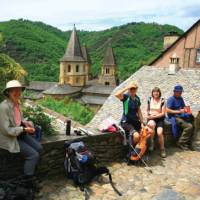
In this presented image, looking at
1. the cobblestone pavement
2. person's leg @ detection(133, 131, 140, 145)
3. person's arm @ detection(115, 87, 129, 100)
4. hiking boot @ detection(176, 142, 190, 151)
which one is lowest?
the cobblestone pavement

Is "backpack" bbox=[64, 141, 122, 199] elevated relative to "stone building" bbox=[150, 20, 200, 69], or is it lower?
lower

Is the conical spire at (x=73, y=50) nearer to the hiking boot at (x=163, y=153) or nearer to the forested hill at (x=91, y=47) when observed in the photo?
the forested hill at (x=91, y=47)

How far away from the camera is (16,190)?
409 centimetres

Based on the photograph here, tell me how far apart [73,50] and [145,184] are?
53.9m

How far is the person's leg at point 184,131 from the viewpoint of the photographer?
720 centimetres

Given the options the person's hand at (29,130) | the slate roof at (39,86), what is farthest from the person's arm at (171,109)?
the slate roof at (39,86)

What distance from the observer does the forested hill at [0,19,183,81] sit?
296 feet

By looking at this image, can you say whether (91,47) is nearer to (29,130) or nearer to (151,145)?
(151,145)

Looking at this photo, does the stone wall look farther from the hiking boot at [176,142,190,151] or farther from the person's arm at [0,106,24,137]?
the hiking boot at [176,142,190,151]

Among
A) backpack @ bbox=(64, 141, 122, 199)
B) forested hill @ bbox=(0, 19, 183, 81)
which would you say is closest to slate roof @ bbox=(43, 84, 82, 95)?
forested hill @ bbox=(0, 19, 183, 81)

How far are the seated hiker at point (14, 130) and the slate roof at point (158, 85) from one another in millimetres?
11716

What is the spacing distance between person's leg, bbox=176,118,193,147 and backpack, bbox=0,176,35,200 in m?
4.22

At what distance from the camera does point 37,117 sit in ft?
18.9

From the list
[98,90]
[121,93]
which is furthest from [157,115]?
[98,90]
